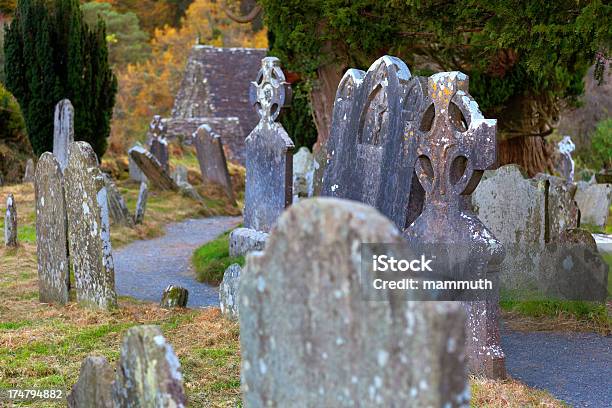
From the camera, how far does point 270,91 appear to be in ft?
36.1

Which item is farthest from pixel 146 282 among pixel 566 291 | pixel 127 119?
pixel 127 119

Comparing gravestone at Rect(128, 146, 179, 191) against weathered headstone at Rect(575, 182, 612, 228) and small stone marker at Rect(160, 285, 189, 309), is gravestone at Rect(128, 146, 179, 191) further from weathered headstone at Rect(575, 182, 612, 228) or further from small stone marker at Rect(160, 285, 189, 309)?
small stone marker at Rect(160, 285, 189, 309)

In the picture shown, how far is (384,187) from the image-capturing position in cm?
755

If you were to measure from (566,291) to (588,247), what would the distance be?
0.47m

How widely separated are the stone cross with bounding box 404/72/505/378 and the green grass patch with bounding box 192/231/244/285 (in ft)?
14.1

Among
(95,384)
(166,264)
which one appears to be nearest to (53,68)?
(166,264)

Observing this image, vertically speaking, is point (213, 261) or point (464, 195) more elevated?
point (464, 195)

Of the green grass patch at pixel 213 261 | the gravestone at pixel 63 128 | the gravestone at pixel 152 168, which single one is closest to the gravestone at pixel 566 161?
the gravestone at pixel 152 168

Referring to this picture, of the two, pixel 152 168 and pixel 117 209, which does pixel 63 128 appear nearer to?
pixel 152 168

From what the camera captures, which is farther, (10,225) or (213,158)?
(213,158)

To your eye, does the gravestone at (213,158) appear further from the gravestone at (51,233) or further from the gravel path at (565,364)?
the gravel path at (565,364)

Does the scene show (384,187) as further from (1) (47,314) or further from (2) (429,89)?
(1) (47,314)

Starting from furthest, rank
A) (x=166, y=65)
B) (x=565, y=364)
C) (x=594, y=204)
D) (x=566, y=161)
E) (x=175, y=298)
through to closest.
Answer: (x=166, y=65)
(x=566, y=161)
(x=594, y=204)
(x=175, y=298)
(x=565, y=364)

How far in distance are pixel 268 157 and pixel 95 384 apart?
267 inches
